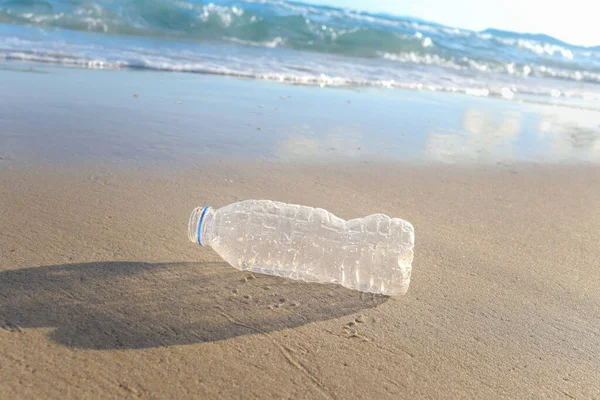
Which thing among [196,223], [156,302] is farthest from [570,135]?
[156,302]

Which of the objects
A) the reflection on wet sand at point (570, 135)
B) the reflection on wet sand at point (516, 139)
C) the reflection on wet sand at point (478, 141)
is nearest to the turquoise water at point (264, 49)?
the reflection on wet sand at point (570, 135)

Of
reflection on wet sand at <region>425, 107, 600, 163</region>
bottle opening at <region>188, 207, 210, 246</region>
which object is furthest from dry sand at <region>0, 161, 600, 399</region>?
reflection on wet sand at <region>425, 107, 600, 163</region>

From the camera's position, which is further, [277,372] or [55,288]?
[55,288]

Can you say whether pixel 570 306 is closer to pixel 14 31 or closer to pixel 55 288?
pixel 55 288

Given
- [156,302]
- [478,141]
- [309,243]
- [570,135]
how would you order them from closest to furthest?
1. [156,302]
2. [309,243]
3. [478,141]
4. [570,135]

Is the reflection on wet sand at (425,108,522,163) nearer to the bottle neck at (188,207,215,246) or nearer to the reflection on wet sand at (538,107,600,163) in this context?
the reflection on wet sand at (538,107,600,163)

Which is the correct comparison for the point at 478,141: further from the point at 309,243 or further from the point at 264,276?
the point at 264,276

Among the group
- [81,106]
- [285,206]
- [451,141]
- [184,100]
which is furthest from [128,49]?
[285,206]
